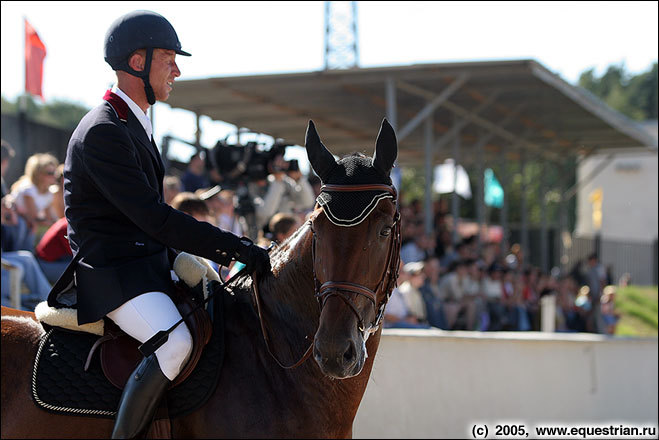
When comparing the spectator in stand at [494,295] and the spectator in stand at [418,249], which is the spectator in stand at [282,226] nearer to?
the spectator in stand at [418,249]

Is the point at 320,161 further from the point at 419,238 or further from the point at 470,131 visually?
the point at 470,131

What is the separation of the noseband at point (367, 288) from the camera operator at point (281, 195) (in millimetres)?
4955

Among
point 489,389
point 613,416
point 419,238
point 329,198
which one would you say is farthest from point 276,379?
point 419,238

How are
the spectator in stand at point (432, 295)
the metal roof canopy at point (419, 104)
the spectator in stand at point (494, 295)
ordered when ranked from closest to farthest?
1. the spectator in stand at point (432, 295)
2. the spectator in stand at point (494, 295)
3. the metal roof canopy at point (419, 104)

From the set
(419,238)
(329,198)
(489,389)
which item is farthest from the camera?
(419,238)

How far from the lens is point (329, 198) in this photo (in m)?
3.02

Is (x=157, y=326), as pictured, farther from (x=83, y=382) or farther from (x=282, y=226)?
(x=282, y=226)

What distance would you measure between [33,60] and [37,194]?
90.3 inches

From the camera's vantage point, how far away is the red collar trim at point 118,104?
10.5 ft

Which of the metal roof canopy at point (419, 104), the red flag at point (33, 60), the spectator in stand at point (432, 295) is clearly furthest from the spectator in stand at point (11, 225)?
the metal roof canopy at point (419, 104)

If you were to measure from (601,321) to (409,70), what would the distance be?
5.85 metres

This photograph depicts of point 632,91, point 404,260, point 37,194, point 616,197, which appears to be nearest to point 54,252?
point 37,194

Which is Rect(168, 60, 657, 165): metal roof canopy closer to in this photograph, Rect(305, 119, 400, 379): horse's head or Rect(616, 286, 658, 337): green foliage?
Rect(616, 286, 658, 337): green foliage

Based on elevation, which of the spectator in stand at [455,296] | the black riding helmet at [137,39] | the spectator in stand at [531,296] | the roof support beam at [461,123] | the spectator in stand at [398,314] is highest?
the black riding helmet at [137,39]
